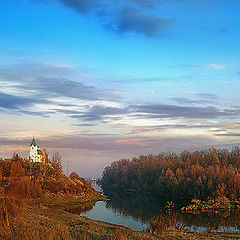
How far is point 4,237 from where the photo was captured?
8.69 metres

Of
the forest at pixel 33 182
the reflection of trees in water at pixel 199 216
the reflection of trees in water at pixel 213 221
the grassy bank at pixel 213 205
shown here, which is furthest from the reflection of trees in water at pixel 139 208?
the forest at pixel 33 182

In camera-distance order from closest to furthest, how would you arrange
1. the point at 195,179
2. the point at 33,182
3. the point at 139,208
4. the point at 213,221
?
the point at 213,221
the point at 139,208
the point at 33,182
the point at 195,179

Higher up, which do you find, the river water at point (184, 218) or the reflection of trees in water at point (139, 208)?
the river water at point (184, 218)

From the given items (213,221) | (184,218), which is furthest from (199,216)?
(213,221)

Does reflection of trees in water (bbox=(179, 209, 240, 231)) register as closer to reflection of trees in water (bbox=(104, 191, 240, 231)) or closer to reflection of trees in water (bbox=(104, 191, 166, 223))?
reflection of trees in water (bbox=(104, 191, 240, 231))

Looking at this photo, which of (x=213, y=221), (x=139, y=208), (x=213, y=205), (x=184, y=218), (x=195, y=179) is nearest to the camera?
(x=213, y=221)

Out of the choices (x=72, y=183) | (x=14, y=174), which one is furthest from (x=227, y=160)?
(x=14, y=174)

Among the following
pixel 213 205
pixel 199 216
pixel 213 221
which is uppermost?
pixel 213 221

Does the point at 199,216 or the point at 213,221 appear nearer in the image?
the point at 213,221

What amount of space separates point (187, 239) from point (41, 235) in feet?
25.1

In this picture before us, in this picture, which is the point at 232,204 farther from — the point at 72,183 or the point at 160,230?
the point at 160,230

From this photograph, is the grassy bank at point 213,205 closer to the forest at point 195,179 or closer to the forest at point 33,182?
the forest at point 195,179

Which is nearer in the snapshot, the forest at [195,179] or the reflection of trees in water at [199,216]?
the reflection of trees in water at [199,216]

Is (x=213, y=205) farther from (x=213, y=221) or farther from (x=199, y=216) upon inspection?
(x=213, y=221)
